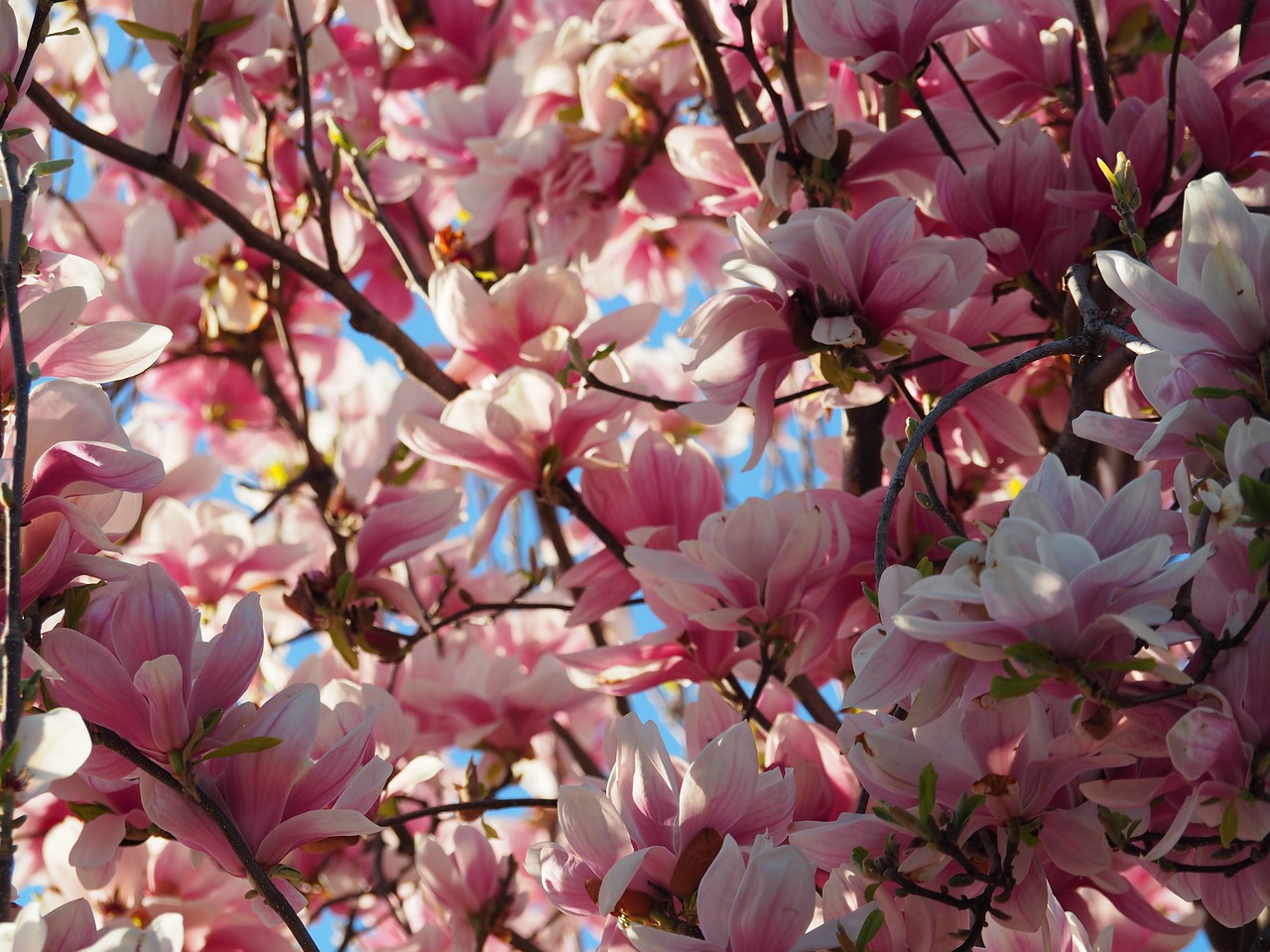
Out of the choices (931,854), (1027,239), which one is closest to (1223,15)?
(1027,239)

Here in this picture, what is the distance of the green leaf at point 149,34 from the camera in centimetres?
115

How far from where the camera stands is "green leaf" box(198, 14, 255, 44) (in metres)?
1.19

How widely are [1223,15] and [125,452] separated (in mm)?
1008

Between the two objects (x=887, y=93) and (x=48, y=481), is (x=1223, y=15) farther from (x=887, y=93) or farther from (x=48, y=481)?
(x=48, y=481)

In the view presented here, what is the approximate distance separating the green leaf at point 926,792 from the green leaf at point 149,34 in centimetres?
92

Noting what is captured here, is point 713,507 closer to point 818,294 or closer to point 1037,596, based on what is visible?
point 818,294

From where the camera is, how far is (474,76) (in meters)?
2.21

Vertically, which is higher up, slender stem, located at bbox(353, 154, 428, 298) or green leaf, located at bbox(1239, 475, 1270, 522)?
slender stem, located at bbox(353, 154, 428, 298)

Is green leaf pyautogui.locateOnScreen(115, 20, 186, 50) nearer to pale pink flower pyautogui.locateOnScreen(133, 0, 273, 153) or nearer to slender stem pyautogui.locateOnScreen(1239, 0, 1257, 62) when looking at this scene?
pale pink flower pyautogui.locateOnScreen(133, 0, 273, 153)

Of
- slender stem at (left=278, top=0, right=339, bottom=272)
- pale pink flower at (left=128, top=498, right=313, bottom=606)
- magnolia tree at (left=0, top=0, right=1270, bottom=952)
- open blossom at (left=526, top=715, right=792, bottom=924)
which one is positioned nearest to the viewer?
magnolia tree at (left=0, top=0, right=1270, bottom=952)

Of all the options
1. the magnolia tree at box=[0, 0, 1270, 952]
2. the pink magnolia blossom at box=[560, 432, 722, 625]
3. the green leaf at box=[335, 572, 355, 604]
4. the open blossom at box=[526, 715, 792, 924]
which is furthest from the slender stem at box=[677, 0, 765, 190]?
the open blossom at box=[526, 715, 792, 924]

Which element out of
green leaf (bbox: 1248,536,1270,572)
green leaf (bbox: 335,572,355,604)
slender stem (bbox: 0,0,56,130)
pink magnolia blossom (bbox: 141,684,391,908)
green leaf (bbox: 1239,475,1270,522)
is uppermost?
slender stem (bbox: 0,0,56,130)

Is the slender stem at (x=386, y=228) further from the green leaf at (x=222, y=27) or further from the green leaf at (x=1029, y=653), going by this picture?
the green leaf at (x=1029, y=653)

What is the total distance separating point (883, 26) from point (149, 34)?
0.65m
